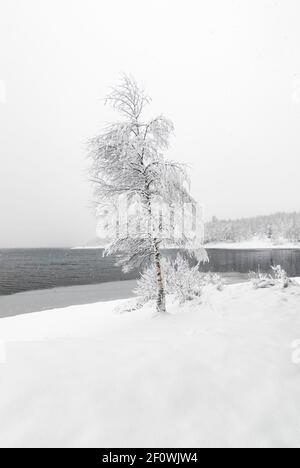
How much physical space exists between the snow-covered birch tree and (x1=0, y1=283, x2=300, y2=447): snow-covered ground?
516 centimetres

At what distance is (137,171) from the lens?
908 centimetres

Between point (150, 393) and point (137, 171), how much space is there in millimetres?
7732

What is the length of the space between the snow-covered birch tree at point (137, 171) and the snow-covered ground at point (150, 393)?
516 centimetres

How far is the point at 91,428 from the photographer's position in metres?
2.46

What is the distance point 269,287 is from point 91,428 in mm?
11133

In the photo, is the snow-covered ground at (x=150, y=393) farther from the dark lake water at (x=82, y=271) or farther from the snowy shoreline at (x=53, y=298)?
the dark lake water at (x=82, y=271)

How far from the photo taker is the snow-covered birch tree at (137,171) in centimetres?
870

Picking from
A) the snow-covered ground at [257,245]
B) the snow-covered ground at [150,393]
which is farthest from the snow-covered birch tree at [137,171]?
the snow-covered ground at [257,245]

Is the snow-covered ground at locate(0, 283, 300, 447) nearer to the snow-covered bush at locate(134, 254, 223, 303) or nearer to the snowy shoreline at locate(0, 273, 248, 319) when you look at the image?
the snow-covered bush at locate(134, 254, 223, 303)

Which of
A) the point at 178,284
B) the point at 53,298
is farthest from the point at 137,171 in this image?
the point at 53,298

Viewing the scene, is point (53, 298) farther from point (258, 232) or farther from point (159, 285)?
point (258, 232)
